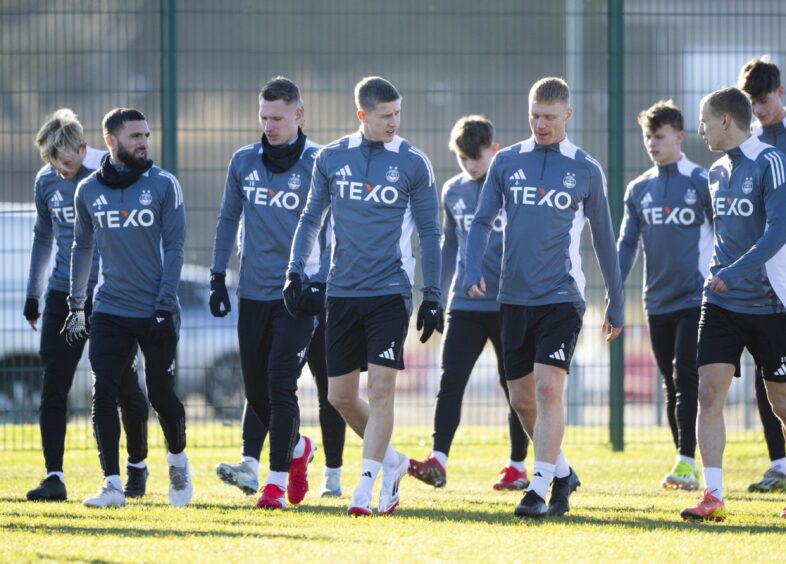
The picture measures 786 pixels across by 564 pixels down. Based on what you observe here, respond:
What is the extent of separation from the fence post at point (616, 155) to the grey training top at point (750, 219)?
4586mm

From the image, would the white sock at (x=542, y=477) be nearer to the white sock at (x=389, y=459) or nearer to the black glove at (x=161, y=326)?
the white sock at (x=389, y=459)

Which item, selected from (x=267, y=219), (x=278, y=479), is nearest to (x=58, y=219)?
(x=267, y=219)

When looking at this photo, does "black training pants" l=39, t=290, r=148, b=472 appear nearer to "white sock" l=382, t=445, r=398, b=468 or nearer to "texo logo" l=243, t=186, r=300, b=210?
"texo logo" l=243, t=186, r=300, b=210

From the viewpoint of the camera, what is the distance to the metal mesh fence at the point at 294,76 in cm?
1202

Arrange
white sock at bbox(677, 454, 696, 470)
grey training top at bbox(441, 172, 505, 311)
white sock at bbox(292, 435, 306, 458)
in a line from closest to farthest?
white sock at bbox(292, 435, 306, 458), grey training top at bbox(441, 172, 505, 311), white sock at bbox(677, 454, 696, 470)

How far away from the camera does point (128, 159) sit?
27.7 ft

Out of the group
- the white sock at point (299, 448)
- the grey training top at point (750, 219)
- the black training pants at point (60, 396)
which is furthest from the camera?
the black training pants at point (60, 396)

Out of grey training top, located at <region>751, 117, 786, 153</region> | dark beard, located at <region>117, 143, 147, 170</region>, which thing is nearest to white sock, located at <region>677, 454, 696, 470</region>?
grey training top, located at <region>751, 117, 786, 153</region>

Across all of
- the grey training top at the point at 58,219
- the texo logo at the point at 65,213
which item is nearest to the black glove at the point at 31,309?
the grey training top at the point at 58,219

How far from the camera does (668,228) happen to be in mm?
10023

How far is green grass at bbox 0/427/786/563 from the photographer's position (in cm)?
640

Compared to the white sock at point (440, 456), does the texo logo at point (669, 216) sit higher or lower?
higher

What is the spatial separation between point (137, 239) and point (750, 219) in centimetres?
331

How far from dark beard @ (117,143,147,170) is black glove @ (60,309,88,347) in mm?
904
